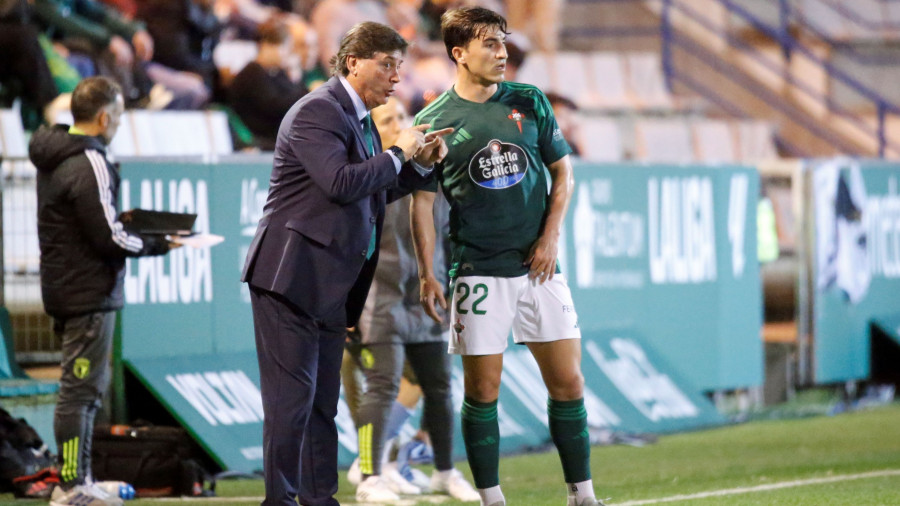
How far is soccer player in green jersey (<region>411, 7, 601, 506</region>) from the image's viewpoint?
5.87 m

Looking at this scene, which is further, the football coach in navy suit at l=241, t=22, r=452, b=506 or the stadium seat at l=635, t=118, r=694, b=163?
the stadium seat at l=635, t=118, r=694, b=163

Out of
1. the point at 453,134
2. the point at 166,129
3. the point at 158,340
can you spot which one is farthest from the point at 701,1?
the point at 453,134

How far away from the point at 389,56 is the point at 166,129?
5.49 metres

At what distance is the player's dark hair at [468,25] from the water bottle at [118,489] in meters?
2.84

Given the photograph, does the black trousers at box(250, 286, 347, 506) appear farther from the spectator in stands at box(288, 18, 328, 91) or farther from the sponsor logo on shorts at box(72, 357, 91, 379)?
the spectator in stands at box(288, 18, 328, 91)

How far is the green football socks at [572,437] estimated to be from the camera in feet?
19.4

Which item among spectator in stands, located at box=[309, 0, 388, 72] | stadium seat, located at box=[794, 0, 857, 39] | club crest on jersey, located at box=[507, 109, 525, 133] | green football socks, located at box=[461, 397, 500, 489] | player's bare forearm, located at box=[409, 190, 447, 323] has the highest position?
stadium seat, located at box=[794, 0, 857, 39]

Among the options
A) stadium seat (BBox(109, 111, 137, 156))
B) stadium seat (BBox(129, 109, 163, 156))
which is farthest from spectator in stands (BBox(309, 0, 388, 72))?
stadium seat (BBox(109, 111, 137, 156))

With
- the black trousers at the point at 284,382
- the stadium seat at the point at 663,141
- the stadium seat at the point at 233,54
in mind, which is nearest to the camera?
the black trousers at the point at 284,382

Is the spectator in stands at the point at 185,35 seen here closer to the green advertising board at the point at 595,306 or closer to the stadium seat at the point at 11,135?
the stadium seat at the point at 11,135

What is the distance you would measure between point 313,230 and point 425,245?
0.96 m

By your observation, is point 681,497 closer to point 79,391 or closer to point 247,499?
point 247,499

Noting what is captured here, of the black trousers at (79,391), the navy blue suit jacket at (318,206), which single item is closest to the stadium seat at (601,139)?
the black trousers at (79,391)

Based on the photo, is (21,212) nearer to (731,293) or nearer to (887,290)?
(731,293)
